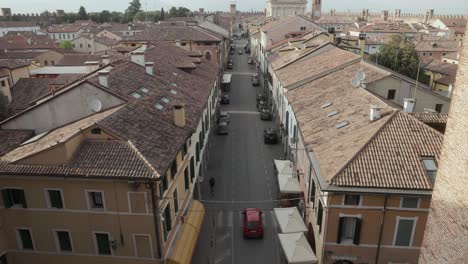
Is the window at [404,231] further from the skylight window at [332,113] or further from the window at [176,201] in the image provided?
the window at [176,201]

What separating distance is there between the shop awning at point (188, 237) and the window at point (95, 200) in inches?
183

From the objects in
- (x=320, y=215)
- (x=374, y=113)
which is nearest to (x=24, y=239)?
(x=320, y=215)

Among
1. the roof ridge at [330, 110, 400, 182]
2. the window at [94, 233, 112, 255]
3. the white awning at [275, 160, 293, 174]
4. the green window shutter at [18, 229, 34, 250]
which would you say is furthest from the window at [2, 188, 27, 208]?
the white awning at [275, 160, 293, 174]

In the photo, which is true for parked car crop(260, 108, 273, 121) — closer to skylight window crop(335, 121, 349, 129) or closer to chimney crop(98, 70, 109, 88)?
skylight window crop(335, 121, 349, 129)

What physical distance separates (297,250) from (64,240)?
12.6 metres

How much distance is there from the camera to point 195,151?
2753cm

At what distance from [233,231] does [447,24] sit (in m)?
134

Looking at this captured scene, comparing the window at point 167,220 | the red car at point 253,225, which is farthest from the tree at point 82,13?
the window at point 167,220

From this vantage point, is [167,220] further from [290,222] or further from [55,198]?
[290,222]

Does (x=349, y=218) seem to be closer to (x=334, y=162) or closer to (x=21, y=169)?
(x=334, y=162)

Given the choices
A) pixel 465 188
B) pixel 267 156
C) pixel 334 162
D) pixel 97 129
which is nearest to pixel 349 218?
pixel 334 162

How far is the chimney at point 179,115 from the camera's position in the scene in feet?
75.0

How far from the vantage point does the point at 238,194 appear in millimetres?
30047

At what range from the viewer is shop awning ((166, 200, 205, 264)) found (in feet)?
65.9
